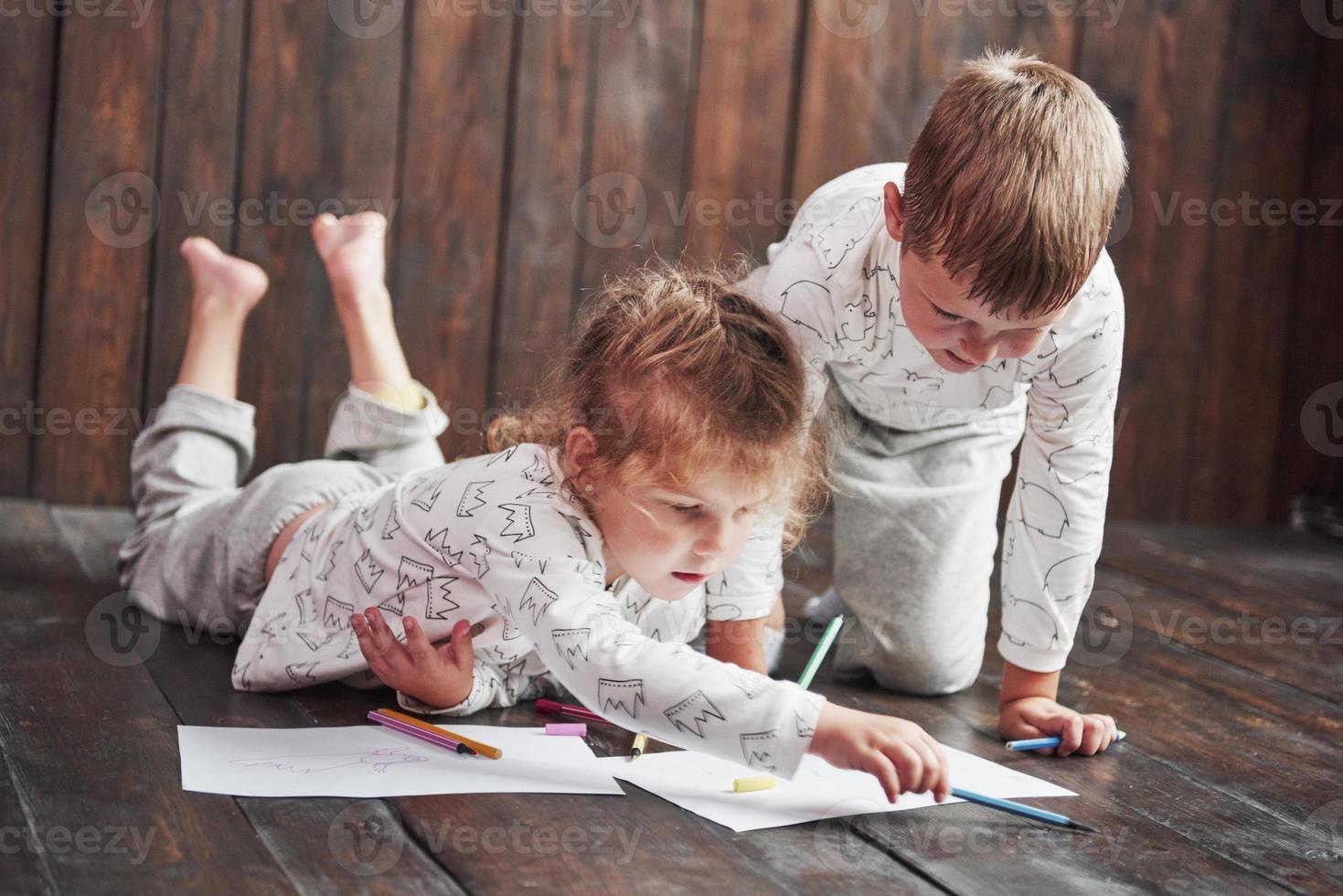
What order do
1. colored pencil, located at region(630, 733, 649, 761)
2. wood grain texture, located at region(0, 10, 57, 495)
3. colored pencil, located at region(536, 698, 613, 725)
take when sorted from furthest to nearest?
wood grain texture, located at region(0, 10, 57, 495), colored pencil, located at region(536, 698, 613, 725), colored pencil, located at region(630, 733, 649, 761)

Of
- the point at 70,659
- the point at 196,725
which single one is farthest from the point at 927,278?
the point at 70,659

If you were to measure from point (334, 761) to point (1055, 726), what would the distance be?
58 cm

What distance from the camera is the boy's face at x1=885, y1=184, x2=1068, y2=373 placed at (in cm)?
100

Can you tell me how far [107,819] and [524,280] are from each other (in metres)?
1.26

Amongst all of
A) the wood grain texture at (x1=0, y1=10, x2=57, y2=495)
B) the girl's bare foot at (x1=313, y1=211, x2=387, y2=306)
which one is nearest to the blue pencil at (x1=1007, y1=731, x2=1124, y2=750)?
the girl's bare foot at (x1=313, y1=211, x2=387, y2=306)

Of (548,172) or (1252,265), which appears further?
(1252,265)

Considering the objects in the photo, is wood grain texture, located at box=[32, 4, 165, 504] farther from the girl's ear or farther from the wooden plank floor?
the girl's ear

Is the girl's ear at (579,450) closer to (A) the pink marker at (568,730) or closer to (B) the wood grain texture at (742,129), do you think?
(A) the pink marker at (568,730)

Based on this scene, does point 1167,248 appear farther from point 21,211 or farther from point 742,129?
point 21,211

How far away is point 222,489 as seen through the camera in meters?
1.52

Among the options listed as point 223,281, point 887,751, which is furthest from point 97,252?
point 887,751

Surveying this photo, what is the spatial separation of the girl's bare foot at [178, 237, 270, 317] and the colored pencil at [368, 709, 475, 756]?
66cm

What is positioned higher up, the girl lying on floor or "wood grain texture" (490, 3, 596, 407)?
"wood grain texture" (490, 3, 596, 407)

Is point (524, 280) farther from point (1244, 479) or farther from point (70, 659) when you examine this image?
point (1244, 479)
